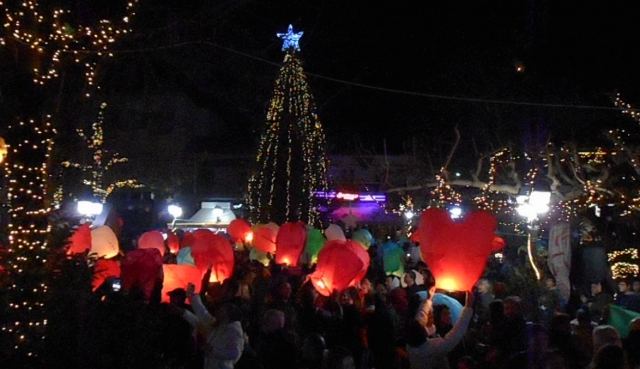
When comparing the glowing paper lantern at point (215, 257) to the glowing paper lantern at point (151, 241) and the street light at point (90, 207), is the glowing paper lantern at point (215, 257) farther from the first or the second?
the street light at point (90, 207)

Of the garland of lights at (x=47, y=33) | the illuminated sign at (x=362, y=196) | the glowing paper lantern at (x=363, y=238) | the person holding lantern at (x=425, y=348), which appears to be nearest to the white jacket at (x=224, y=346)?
the person holding lantern at (x=425, y=348)

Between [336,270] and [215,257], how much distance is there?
2.66 meters

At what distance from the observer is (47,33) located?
7504 mm

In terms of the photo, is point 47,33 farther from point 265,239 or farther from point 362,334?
point 265,239

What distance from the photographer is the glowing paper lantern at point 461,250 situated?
787 centimetres

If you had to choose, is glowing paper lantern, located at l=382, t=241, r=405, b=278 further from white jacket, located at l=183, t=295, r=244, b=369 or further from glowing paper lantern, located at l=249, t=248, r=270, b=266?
white jacket, located at l=183, t=295, r=244, b=369

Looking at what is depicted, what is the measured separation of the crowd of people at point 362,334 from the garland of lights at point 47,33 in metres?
2.95

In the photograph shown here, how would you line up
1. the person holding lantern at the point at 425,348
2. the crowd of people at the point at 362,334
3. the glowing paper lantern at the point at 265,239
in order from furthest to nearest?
1. the glowing paper lantern at the point at 265,239
2. the person holding lantern at the point at 425,348
3. the crowd of people at the point at 362,334

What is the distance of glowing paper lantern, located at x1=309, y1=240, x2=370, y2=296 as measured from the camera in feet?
32.1

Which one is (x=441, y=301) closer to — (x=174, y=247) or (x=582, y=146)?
(x=174, y=247)

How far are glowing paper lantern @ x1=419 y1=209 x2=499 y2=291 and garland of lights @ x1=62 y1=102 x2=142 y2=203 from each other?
25.9m

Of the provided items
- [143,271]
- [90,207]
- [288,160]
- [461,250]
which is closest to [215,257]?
[143,271]

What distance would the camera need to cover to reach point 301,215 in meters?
26.1

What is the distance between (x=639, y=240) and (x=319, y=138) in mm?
13011
